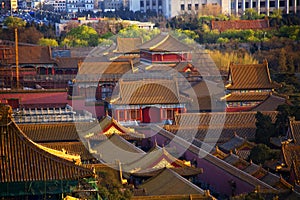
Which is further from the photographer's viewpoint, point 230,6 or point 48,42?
point 230,6

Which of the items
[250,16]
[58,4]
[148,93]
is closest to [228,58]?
[148,93]

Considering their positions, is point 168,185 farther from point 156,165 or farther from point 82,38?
point 82,38

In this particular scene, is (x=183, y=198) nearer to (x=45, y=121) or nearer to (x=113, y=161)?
(x=113, y=161)

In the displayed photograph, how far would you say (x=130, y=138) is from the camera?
24422mm

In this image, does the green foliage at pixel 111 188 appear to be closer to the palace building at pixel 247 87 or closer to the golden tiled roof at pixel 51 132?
the golden tiled roof at pixel 51 132

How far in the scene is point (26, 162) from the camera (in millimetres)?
14164

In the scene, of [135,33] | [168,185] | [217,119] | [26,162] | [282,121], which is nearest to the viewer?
[26,162]

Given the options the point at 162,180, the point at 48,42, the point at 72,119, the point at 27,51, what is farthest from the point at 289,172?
the point at 48,42

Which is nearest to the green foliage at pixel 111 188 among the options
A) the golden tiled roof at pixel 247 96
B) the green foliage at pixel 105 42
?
the golden tiled roof at pixel 247 96

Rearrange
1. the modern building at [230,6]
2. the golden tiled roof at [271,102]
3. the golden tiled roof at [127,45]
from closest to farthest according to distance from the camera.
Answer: the golden tiled roof at [271,102]
the golden tiled roof at [127,45]
the modern building at [230,6]

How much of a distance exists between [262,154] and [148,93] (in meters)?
8.91

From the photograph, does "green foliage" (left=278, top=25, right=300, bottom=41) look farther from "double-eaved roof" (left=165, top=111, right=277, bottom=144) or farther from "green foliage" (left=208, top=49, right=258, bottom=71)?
"double-eaved roof" (left=165, top=111, right=277, bottom=144)

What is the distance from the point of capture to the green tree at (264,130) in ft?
83.0

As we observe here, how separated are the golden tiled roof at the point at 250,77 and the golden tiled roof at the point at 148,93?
2.38 metres
